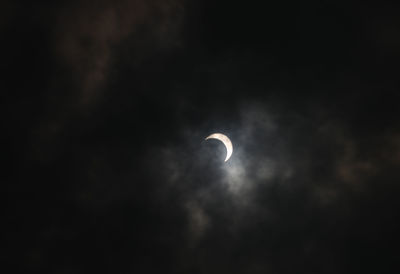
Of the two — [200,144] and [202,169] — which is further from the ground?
[200,144]

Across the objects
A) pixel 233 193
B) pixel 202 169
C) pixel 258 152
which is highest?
pixel 258 152

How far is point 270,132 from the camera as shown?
17.0m

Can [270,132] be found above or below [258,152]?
above

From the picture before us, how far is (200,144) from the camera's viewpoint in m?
17.1

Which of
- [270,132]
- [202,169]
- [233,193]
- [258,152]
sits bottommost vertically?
[233,193]

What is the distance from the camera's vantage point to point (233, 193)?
55.7 ft

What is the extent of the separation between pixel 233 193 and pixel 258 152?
3.78 metres

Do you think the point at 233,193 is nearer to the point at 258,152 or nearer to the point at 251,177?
the point at 251,177

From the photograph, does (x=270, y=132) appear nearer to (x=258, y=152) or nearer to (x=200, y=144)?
(x=258, y=152)

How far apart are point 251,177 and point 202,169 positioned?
3.89 meters

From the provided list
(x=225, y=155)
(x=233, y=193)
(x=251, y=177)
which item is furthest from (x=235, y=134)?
(x=233, y=193)

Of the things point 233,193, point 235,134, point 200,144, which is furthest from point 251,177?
point 200,144

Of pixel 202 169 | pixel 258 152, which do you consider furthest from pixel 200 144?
pixel 258 152

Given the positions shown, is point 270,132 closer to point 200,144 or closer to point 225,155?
point 225,155
